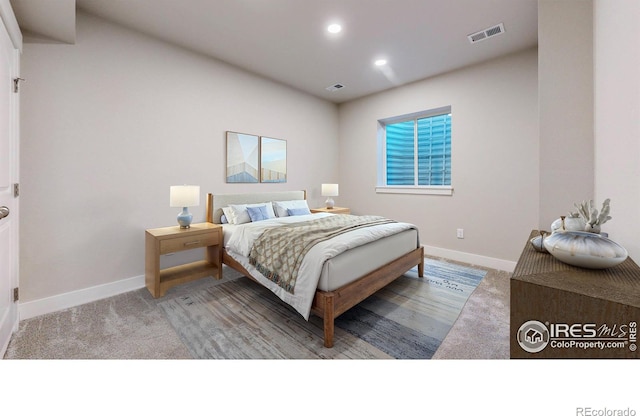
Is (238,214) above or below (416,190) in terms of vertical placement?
below

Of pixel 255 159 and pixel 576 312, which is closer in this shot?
pixel 576 312

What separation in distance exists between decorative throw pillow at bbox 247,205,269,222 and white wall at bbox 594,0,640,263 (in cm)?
297

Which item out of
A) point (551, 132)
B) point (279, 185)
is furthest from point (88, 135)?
point (551, 132)

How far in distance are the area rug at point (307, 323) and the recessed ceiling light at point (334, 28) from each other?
2747mm

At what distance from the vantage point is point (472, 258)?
11.7 feet

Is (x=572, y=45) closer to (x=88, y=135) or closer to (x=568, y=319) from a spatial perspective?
(x=568, y=319)

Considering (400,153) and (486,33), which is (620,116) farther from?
(400,153)

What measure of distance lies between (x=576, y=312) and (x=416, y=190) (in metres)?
3.55

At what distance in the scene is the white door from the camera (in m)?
1.67

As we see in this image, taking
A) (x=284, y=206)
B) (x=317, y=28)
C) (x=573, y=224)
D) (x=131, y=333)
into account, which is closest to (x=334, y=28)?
(x=317, y=28)

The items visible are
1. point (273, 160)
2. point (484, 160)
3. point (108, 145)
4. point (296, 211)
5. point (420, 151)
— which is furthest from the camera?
point (420, 151)

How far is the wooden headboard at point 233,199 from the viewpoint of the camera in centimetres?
329

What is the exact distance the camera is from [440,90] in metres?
3.75

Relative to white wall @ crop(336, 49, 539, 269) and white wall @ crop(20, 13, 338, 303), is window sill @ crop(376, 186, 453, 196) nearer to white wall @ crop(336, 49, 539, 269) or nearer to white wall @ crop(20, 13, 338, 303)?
white wall @ crop(336, 49, 539, 269)
